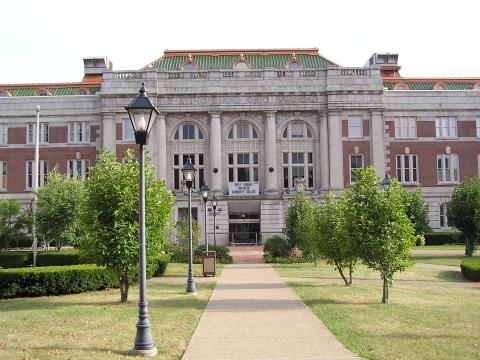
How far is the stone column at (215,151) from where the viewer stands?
53.0 m

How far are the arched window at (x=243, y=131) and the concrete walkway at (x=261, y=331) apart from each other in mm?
35174

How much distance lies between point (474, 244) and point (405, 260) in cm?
2287

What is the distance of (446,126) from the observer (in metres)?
55.5

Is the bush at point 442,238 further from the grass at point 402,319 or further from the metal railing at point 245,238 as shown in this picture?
the grass at point 402,319

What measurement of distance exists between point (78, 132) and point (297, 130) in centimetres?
2149

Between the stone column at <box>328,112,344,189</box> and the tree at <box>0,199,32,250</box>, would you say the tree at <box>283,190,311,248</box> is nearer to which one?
the stone column at <box>328,112,344,189</box>

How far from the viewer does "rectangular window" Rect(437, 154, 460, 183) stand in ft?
181

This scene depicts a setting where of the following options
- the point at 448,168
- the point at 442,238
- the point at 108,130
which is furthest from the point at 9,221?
the point at 448,168

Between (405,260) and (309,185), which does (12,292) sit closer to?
(405,260)

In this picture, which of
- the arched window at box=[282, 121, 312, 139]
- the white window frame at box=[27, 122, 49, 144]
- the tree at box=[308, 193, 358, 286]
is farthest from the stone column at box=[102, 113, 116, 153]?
the tree at box=[308, 193, 358, 286]

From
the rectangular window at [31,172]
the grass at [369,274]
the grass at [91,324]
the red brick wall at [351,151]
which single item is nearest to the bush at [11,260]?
the grass at [91,324]

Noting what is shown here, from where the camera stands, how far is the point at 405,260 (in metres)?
16.9

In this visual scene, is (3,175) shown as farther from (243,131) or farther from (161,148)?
(243,131)

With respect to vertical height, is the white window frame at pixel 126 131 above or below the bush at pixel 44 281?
above
